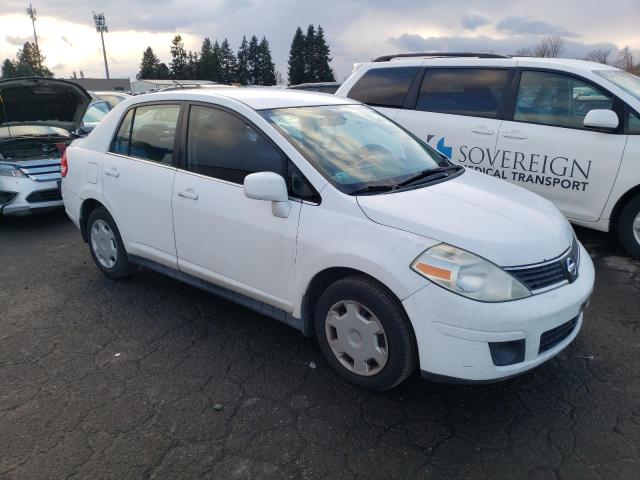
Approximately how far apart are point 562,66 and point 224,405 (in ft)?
14.8

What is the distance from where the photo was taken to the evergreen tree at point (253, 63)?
289 feet

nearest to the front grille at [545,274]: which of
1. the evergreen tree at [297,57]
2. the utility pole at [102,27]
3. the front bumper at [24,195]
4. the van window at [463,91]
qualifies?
the van window at [463,91]

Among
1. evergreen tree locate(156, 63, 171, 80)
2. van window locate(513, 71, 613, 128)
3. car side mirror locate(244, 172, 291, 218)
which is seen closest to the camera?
car side mirror locate(244, 172, 291, 218)

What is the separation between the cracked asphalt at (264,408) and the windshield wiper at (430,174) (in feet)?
4.05

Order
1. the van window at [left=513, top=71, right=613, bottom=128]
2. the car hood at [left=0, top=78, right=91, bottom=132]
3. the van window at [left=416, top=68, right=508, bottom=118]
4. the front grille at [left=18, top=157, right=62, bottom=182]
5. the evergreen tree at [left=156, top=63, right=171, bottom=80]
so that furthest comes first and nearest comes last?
the evergreen tree at [left=156, top=63, right=171, bottom=80], the car hood at [left=0, top=78, right=91, bottom=132], the front grille at [left=18, top=157, right=62, bottom=182], the van window at [left=416, top=68, right=508, bottom=118], the van window at [left=513, top=71, right=613, bottom=128]

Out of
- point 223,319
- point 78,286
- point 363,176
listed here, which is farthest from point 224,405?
point 78,286

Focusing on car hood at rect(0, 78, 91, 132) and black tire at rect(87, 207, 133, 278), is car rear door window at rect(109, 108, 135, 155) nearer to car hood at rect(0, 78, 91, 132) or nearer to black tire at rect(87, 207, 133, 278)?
black tire at rect(87, 207, 133, 278)

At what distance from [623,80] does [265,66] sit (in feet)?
291

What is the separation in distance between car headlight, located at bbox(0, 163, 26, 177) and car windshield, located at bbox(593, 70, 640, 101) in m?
6.61

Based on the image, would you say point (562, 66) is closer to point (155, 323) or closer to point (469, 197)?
point (469, 197)

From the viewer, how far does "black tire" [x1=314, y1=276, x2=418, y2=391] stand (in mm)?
2652

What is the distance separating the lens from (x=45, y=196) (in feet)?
21.6

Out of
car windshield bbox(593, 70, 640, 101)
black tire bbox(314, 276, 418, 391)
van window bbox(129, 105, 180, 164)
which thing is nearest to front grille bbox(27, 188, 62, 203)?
van window bbox(129, 105, 180, 164)

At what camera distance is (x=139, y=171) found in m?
4.05
